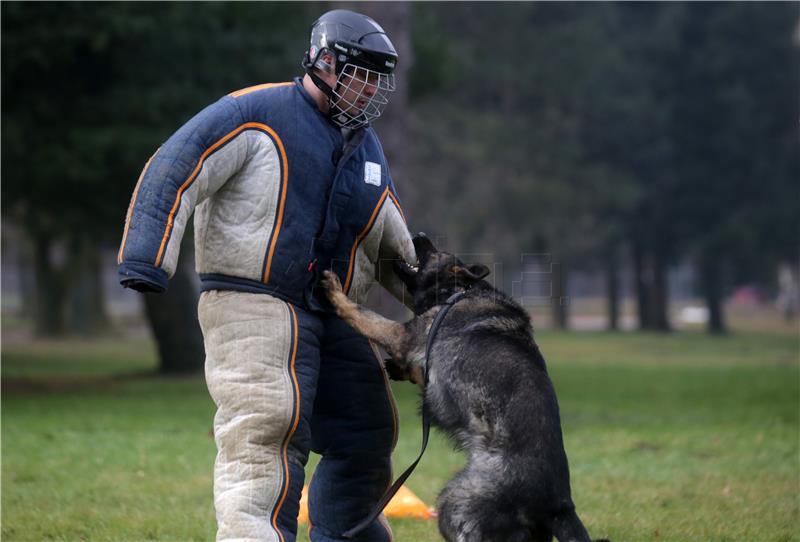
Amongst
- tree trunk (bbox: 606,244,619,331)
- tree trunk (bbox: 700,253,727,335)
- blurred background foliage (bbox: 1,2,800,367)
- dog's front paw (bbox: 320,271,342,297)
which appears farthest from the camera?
tree trunk (bbox: 606,244,619,331)

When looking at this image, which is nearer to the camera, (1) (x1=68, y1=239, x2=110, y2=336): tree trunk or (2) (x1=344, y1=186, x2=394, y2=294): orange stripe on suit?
(2) (x1=344, y1=186, x2=394, y2=294): orange stripe on suit

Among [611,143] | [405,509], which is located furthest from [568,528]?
[611,143]

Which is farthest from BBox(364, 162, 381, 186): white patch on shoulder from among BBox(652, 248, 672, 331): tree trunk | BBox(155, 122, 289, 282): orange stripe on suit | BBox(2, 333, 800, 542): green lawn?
BBox(652, 248, 672, 331): tree trunk

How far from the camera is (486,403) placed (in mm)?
4461

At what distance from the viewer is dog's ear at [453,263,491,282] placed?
16.9 feet

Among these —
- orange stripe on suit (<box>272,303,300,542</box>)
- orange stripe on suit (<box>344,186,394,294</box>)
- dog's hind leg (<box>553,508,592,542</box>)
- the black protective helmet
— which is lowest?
dog's hind leg (<box>553,508,592,542</box>)

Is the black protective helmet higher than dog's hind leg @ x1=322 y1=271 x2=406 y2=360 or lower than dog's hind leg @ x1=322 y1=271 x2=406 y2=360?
higher

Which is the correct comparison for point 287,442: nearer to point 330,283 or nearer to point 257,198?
point 330,283

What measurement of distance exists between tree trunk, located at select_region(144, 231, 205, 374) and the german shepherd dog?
13212 mm

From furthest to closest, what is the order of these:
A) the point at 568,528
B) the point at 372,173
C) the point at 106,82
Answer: the point at 106,82, the point at 372,173, the point at 568,528

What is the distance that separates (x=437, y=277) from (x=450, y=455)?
5166 mm

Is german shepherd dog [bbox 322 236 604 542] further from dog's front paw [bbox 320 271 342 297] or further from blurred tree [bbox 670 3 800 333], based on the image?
blurred tree [bbox 670 3 800 333]

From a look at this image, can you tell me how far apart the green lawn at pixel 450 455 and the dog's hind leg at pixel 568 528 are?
86 cm

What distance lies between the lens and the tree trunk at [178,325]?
58.9 feet
